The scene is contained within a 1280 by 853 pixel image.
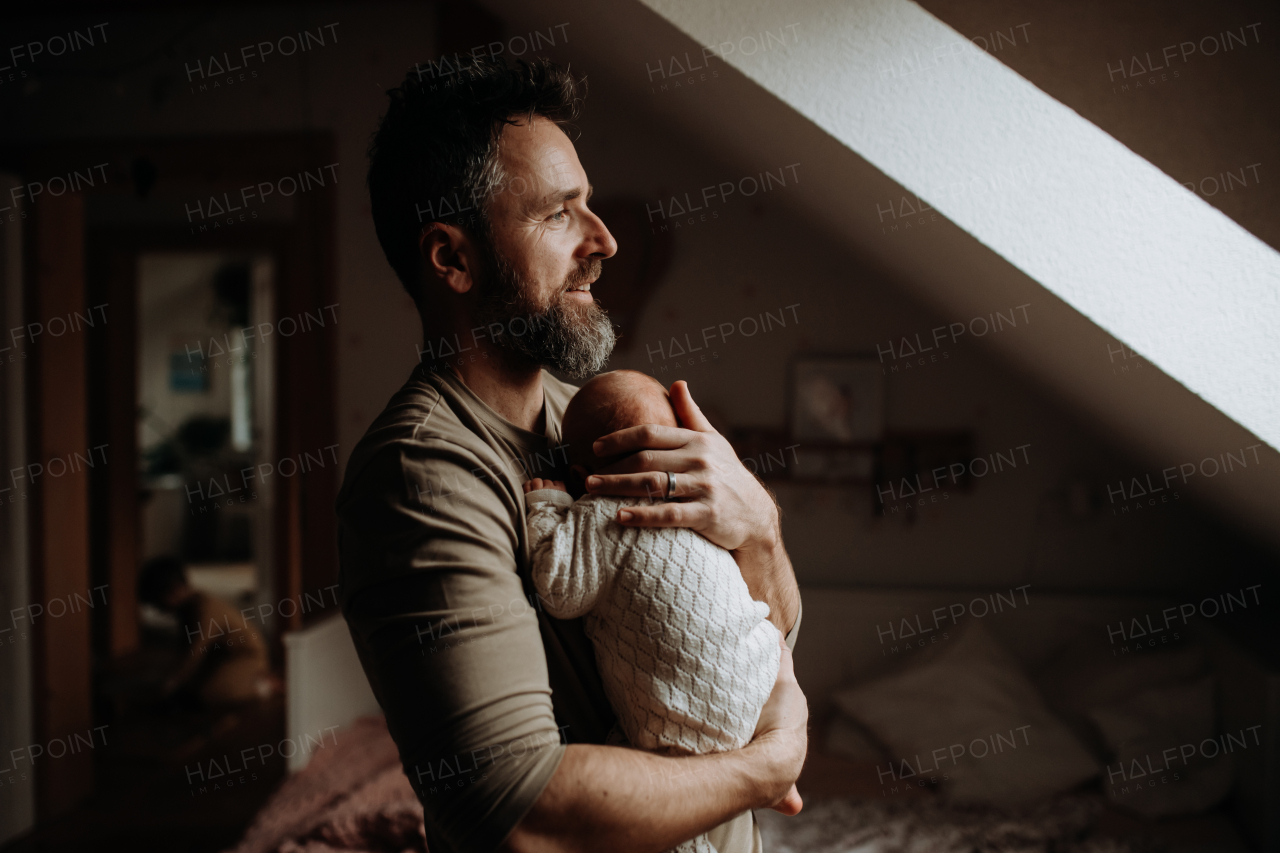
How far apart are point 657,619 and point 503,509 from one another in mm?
200

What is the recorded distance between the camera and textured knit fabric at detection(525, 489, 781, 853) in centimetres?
81

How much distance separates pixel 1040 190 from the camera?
1.39 metres

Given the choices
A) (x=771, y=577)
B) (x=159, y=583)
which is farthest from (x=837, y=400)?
(x=159, y=583)

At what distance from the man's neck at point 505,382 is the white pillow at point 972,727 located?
6.00ft

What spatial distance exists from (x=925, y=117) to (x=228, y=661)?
12.2 ft

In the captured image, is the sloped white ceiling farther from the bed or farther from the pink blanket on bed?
the pink blanket on bed

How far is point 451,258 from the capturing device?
90cm

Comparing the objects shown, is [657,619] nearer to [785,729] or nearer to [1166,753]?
[785,729]

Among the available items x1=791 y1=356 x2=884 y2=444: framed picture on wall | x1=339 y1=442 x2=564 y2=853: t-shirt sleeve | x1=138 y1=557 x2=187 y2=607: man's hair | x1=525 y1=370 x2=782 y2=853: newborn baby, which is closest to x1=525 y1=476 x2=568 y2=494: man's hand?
x1=525 y1=370 x2=782 y2=853: newborn baby

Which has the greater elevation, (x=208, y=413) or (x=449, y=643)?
(x=208, y=413)

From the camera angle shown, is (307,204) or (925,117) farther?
(307,204)

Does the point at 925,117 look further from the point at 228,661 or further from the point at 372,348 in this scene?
the point at 228,661

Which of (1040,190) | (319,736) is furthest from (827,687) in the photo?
(1040,190)

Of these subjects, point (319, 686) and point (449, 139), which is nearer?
point (449, 139)
